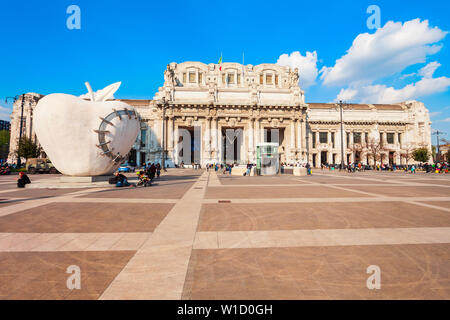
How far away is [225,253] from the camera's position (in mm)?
4250

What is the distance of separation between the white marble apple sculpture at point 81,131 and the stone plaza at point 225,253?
7712 millimetres

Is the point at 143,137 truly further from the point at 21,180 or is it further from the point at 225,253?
the point at 225,253

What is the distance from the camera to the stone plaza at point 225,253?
3.02 meters

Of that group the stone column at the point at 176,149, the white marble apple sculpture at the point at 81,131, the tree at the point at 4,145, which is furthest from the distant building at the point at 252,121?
the white marble apple sculpture at the point at 81,131

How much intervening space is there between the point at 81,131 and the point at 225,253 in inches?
563

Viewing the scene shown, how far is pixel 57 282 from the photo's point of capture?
10.5 ft

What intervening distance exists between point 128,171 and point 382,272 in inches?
1710

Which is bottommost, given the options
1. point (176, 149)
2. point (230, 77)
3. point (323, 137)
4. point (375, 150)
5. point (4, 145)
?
point (375, 150)

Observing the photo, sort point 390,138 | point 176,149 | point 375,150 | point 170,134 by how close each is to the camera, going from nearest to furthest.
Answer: point 375,150
point 176,149
point 170,134
point 390,138

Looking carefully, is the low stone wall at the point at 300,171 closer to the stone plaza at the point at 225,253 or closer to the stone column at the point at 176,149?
the stone plaza at the point at 225,253

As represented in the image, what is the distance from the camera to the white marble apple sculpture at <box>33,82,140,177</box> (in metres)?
14.3

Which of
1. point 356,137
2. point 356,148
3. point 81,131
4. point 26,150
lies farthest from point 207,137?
point 356,137

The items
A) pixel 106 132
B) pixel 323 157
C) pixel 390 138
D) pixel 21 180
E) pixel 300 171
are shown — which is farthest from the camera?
pixel 390 138
